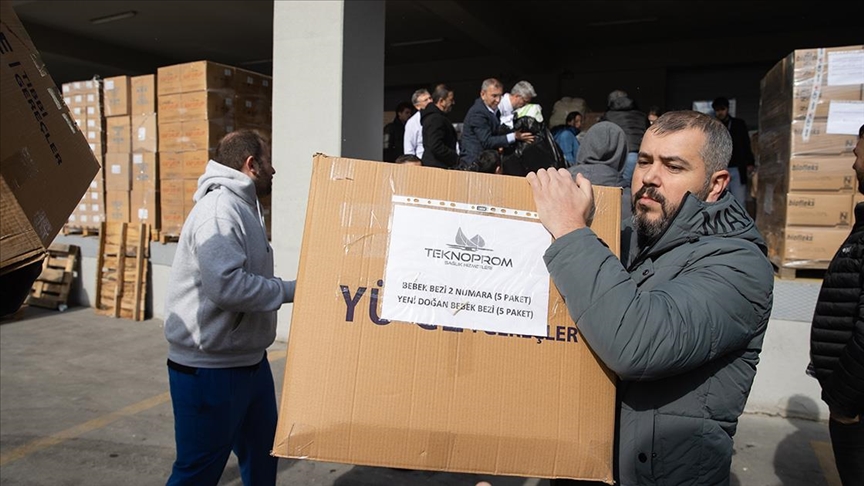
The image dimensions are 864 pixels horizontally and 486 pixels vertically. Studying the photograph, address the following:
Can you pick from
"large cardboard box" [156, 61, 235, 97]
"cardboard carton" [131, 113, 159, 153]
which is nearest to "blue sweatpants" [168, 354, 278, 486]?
"large cardboard box" [156, 61, 235, 97]

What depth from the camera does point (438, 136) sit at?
593cm

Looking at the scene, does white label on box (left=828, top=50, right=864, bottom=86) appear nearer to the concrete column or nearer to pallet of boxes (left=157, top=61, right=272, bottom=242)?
the concrete column

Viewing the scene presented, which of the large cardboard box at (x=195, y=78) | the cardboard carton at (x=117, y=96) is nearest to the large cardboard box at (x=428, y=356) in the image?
the large cardboard box at (x=195, y=78)

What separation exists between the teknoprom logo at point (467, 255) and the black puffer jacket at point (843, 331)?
5.74 ft

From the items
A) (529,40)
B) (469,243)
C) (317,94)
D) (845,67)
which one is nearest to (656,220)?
(469,243)

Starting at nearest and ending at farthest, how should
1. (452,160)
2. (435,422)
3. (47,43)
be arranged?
(435,422) < (452,160) < (47,43)

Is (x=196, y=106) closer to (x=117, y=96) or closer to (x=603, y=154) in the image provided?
(x=117, y=96)

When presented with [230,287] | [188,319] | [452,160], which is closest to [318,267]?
[230,287]

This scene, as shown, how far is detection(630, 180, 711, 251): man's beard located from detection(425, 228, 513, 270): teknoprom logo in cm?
41

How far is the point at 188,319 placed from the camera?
2625 millimetres

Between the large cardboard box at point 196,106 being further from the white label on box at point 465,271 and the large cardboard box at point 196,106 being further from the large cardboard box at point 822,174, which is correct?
the white label on box at point 465,271

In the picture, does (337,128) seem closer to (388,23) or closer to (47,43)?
(388,23)

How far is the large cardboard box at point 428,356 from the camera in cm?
137

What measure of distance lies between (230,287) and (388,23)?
30.3ft
